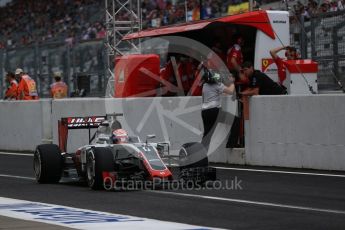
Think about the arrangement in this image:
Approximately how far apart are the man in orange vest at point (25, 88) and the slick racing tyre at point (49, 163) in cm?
944

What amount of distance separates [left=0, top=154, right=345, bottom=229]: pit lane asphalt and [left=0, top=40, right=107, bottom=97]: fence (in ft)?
29.7

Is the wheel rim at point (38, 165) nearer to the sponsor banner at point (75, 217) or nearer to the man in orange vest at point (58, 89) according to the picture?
the sponsor banner at point (75, 217)

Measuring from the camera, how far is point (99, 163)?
1114cm

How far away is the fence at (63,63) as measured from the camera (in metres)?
22.5

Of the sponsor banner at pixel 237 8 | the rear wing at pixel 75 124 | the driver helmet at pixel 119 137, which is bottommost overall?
the driver helmet at pixel 119 137

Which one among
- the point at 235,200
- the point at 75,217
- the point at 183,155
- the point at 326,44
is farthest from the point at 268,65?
the point at 75,217

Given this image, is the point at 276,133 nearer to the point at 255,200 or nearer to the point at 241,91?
the point at 241,91

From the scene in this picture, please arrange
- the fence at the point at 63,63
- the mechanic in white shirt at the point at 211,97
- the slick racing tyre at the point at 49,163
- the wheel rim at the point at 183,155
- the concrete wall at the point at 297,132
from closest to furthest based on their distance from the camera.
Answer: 1. the wheel rim at the point at 183,155
2. the slick racing tyre at the point at 49,163
3. the concrete wall at the point at 297,132
4. the mechanic in white shirt at the point at 211,97
5. the fence at the point at 63,63

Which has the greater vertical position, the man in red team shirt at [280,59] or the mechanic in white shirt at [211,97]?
the man in red team shirt at [280,59]

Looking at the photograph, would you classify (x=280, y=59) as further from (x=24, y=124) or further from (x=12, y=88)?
(x=12, y=88)

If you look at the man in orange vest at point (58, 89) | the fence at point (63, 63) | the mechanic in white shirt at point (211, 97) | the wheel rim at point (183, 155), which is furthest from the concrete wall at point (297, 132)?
the man in orange vest at point (58, 89)

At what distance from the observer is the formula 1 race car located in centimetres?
1117

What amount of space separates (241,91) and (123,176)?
16.0 ft

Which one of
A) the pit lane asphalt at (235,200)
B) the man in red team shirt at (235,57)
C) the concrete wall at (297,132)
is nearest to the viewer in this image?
the pit lane asphalt at (235,200)
